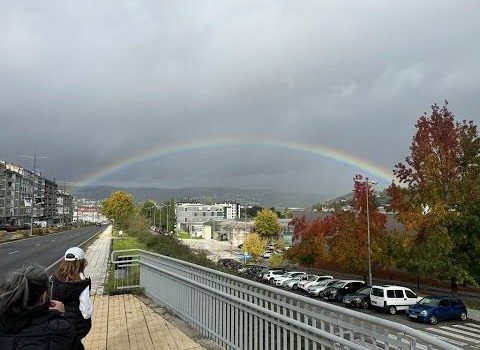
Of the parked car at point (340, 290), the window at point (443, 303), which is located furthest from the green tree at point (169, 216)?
the window at point (443, 303)

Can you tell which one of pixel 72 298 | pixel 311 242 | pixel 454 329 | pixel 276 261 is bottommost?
pixel 276 261

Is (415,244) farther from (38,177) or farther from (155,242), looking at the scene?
(38,177)

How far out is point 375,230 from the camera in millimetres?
43375

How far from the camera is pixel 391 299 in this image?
32.1 m

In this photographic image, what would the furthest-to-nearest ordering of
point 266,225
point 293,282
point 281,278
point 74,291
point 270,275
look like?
point 266,225
point 270,275
point 281,278
point 293,282
point 74,291

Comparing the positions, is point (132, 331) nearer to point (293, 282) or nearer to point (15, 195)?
point (293, 282)

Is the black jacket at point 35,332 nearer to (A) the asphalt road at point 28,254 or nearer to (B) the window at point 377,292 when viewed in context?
(A) the asphalt road at point 28,254

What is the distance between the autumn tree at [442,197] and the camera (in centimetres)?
3148

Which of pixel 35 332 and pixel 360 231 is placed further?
pixel 360 231

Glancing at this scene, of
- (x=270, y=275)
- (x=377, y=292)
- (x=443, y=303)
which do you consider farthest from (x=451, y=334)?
(x=270, y=275)

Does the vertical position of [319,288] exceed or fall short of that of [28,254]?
it falls short

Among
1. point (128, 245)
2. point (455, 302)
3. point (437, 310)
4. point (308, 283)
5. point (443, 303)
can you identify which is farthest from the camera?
point (308, 283)

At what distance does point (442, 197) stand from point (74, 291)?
106 ft

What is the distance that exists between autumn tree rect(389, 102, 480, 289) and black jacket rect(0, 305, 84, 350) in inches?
1245
